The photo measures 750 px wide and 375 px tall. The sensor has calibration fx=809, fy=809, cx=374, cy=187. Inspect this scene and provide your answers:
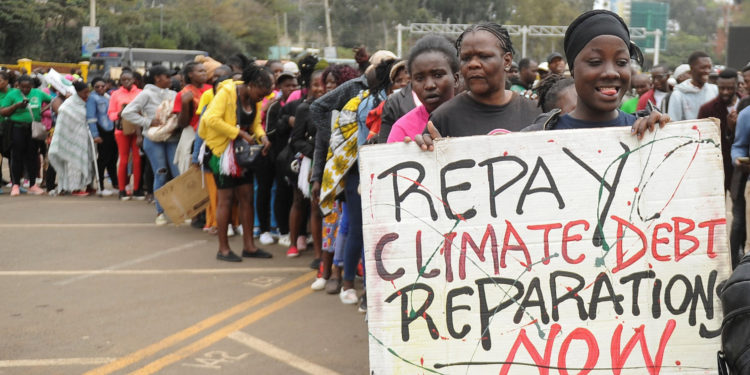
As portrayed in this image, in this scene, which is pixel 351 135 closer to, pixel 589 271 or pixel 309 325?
pixel 309 325

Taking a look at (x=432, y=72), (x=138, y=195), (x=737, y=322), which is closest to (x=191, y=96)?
(x=138, y=195)

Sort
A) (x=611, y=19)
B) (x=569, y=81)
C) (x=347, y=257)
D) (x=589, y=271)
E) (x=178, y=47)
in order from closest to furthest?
(x=589, y=271), (x=611, y=19), (x=569, y=81), (x=347, y=257), (x=178, y=47)

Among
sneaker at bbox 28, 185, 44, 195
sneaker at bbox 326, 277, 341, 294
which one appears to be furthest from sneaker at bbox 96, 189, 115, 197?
sneaker at bbox 326, 277, 341, 294

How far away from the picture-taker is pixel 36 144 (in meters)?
12.7

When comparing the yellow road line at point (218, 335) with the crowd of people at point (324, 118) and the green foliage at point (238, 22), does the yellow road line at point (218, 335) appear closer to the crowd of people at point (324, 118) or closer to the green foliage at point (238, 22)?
Answer: the crowd of people at point (324, 118)

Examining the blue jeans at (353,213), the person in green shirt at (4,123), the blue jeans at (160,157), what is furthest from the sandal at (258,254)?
the person in green shirt at (4,123)

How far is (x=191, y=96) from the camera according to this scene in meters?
9.23

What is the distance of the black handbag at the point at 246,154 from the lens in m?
7.39

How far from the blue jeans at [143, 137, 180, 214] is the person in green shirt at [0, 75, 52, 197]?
129 inches

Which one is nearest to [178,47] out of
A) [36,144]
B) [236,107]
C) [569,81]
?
[36,144]

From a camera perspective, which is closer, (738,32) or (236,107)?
(236,107)

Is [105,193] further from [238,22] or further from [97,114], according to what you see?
[238,22]

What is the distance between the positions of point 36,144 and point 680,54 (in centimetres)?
8168

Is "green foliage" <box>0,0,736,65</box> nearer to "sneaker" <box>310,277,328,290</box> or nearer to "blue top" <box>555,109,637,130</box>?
"sneaker" <box>310,277,328,290</box>
